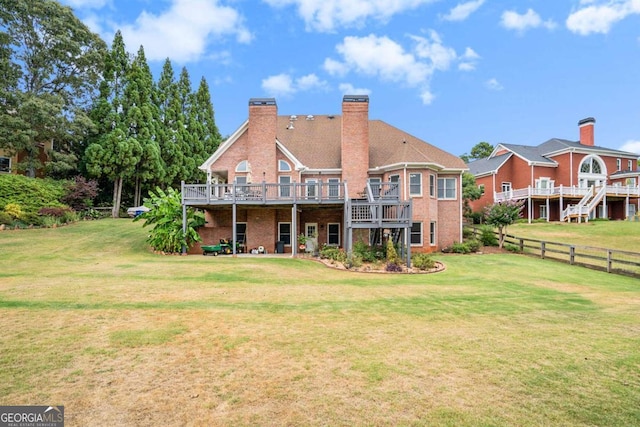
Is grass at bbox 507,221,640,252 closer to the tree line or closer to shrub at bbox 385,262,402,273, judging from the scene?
shrub at bbox 385,262,402,273

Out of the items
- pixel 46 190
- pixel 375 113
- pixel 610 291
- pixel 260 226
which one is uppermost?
pixel 375 113

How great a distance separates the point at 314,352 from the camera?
17.2 ft

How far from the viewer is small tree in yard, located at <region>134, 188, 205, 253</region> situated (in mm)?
18422

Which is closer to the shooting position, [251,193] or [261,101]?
[251,193]

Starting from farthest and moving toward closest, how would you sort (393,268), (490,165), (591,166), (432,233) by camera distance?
1. (490,165)
2. (591,166)
3. (432,233)
4. (393,268)

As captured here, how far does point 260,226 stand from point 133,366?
1619 centimetres

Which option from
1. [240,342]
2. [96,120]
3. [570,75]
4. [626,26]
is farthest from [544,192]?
[96,120]

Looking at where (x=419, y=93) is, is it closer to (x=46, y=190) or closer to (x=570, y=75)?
(x=570, y=75)

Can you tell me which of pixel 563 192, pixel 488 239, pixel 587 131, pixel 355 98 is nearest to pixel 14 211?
pixel 355 98

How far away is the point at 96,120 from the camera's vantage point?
2992 cm

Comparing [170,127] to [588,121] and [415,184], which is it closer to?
[415,184]

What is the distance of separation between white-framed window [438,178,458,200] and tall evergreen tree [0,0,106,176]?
96.4ft

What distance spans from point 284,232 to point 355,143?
7.30m

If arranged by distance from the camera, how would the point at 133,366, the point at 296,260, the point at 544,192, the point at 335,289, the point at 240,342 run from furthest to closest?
the point at 544,192, the point at 296,260, the point at 335,289, the point at 240,342, the point at 133,366
